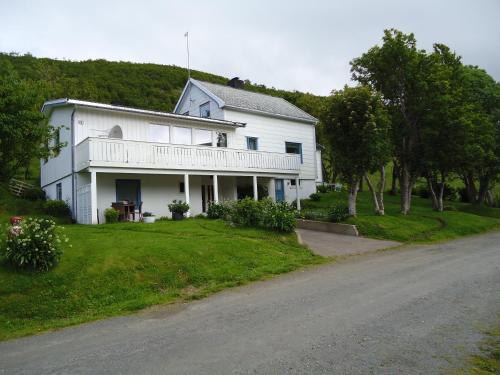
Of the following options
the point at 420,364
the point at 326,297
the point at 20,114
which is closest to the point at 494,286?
the point at 326,297

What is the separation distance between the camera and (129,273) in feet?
28.8

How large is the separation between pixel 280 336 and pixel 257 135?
20347 mm

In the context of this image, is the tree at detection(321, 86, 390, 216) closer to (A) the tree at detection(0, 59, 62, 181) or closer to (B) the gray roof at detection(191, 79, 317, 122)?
(B) the gray roof at detection(191, 79, 317, 122)

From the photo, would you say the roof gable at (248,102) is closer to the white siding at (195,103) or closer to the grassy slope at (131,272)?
the white siding at (195,103)

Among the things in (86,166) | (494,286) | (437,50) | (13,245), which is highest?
(437,50)

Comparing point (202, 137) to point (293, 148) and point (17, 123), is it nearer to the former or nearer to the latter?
point (293, 148)

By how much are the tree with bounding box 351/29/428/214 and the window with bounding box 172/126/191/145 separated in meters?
10.5

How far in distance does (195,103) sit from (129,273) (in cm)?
1963

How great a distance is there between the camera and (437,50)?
24359 millimetres

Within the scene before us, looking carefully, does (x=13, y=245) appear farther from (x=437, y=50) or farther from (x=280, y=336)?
(x=437, y=50)

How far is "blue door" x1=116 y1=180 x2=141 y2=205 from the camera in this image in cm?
1827

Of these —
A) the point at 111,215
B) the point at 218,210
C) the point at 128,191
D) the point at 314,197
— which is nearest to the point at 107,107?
the point at 128,191

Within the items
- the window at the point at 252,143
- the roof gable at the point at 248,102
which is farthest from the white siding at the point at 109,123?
the window at the point at 252,143

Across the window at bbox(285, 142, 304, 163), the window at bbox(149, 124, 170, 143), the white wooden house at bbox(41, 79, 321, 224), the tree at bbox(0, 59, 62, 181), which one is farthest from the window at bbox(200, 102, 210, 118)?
the tree at bbox(0, 59, 62, 181)
